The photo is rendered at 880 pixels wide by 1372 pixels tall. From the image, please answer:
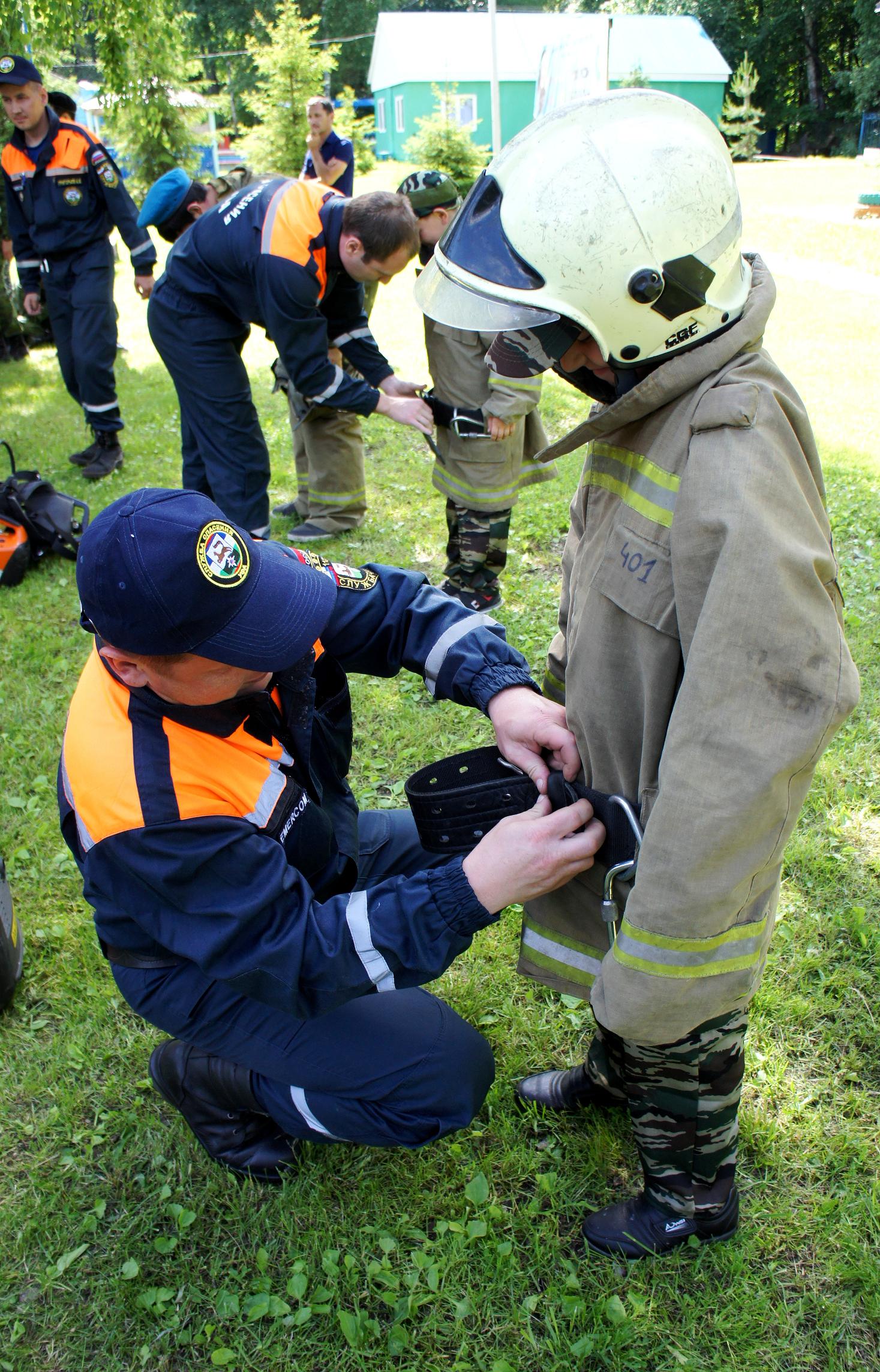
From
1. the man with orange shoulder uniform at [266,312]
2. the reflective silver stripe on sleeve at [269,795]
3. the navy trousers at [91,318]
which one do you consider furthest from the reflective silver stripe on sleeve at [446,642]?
the navy trousers at [91,318]

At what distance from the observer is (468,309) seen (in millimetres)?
1669

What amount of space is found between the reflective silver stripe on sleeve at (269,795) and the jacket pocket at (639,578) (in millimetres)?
787

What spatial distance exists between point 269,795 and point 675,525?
3.22ft

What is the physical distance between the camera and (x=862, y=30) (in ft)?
123

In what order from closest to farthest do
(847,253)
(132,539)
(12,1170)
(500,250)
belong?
(500,250) → (132,539) → (12,1170) → (847,253)

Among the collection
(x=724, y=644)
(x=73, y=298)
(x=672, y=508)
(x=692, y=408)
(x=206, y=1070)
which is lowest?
(x=206, y=1070)

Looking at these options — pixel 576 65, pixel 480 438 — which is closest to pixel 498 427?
pixel 480 438

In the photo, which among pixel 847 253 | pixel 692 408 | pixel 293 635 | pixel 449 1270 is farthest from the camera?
pixel 847 253

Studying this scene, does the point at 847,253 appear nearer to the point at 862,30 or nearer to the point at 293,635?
the point at 293,635

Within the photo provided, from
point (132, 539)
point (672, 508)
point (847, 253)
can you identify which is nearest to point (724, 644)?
point (672, 508)

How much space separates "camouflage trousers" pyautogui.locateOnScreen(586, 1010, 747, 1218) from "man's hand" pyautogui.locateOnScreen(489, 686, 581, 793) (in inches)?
21.8

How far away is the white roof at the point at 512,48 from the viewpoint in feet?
120

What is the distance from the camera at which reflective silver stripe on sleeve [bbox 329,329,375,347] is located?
16.5 feet

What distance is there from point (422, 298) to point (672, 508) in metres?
0.78
